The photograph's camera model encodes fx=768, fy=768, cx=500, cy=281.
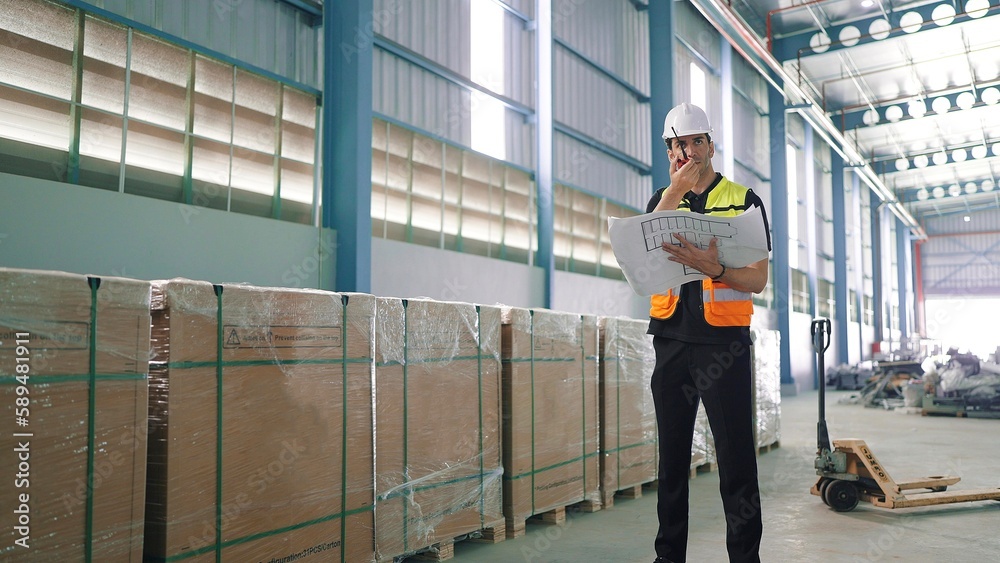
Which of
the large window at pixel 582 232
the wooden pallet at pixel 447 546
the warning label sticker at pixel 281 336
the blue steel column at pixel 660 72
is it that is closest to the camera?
the warning label sticker at pixel 281 336

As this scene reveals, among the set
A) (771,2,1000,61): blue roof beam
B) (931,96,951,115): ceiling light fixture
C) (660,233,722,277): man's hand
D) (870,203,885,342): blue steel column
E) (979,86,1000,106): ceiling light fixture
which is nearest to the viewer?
(660,233,722,277): man's hand

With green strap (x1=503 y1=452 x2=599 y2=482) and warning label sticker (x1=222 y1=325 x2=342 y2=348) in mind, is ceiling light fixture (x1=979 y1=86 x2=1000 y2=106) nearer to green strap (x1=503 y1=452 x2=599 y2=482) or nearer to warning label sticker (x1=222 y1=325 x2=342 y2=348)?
green strap (x1=503 y1=452 x2=599 y2=482)

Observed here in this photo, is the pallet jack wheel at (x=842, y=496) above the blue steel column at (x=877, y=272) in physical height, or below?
below

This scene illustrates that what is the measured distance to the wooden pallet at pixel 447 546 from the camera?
12.2ft

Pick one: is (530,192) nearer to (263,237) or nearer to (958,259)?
(263,237)

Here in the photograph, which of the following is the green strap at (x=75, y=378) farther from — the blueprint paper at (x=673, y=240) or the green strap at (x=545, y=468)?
the green strap at (x=545, y=468)

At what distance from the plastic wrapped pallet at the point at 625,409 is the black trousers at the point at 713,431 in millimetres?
2381

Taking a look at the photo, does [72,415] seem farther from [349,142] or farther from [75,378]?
[349,142]

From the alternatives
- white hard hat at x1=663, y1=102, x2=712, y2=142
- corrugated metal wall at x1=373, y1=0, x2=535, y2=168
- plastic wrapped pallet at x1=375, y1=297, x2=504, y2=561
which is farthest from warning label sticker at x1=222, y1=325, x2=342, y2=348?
corrugated metal wall at x1=373, y1=0, x2=535, y2=168

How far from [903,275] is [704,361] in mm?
36223

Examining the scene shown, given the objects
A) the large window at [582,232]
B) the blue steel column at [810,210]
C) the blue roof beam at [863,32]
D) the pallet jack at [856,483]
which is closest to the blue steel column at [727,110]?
the blue roof beam at [863,32]

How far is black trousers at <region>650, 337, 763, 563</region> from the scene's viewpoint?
256cm

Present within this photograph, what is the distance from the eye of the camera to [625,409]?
17.4 ft

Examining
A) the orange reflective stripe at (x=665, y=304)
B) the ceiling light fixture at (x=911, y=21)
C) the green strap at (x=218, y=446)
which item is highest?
the ceiling light fixture at (x=911, y=21)
